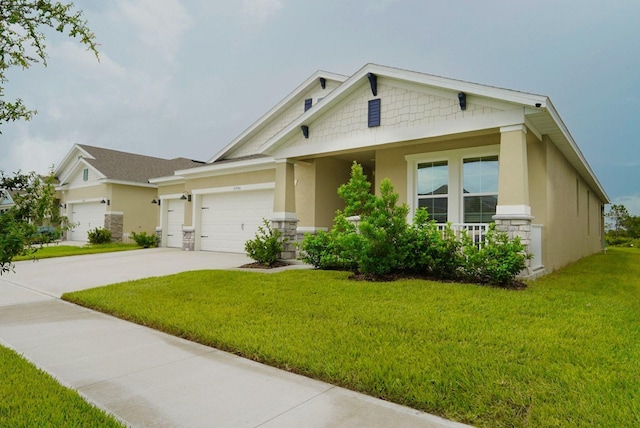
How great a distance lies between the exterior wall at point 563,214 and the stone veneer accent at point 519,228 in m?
1.74

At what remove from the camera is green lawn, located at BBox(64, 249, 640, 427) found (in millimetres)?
2797

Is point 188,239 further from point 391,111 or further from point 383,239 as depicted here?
point 383,239

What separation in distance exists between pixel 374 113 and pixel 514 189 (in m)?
3.84

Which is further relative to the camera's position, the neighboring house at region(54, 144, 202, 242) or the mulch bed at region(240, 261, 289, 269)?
the neighboring house at region(54, 144, 202, 242)

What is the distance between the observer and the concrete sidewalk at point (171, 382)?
8.73 feet

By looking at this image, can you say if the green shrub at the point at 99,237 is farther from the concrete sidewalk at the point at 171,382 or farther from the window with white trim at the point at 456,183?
the window with white trim at the point at 456,183

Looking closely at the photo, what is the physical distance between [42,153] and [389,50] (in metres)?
16.9

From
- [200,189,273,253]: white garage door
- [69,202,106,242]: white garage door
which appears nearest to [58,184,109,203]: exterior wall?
[69,202,106,242]: white garage door

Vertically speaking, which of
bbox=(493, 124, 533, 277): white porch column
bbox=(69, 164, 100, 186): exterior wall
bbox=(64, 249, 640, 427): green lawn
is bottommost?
bbox=(64, 249, 640, 427): green lawn

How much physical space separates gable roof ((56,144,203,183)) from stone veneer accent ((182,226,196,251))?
17.5ft

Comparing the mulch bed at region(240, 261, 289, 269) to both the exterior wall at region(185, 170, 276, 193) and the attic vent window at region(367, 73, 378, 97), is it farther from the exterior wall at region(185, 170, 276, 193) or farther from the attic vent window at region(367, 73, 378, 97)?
the attic vent window at region(367, 73, 378, 97)

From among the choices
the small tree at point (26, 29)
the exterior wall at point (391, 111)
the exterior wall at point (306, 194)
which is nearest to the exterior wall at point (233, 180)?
the exterior wall at point (306, 194)

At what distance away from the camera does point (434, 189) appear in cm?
1009

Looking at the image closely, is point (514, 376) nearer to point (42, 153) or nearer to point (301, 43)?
point (301, 43)
